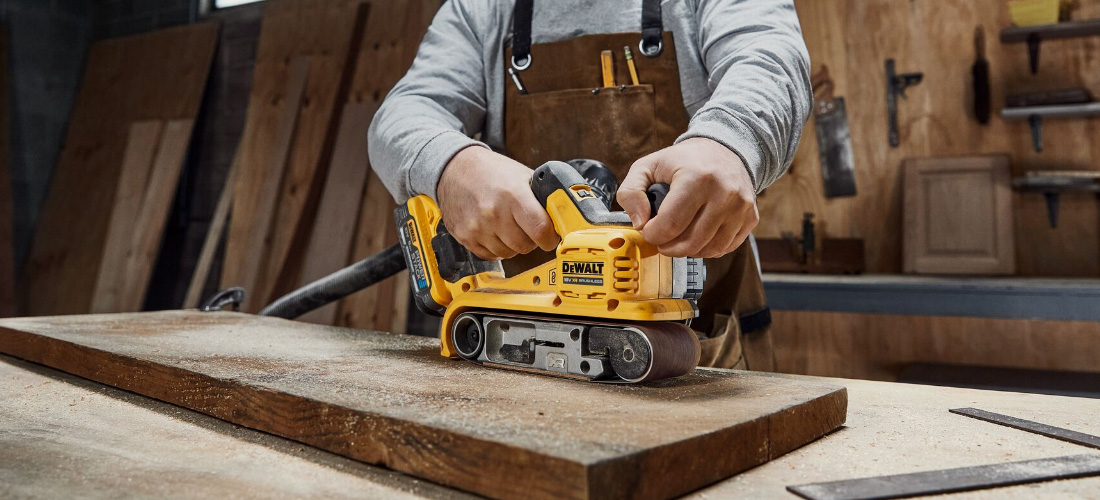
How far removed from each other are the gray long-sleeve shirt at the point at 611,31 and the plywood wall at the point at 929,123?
210 centimetres

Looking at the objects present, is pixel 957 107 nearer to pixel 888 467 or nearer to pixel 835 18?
pixel 835 18

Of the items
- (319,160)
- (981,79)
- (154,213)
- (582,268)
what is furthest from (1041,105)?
(154,213)

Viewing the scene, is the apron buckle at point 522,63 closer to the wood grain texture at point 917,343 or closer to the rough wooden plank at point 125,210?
the wood grain texture at point 917,343

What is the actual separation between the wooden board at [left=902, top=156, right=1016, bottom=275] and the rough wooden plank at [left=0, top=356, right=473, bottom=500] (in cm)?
288

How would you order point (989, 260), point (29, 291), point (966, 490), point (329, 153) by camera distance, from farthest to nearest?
point (29, 291), point (329, 153), point (989, 260), point (966, 490)

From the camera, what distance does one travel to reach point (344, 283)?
1829 millimetres

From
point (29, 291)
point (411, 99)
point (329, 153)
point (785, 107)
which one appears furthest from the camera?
point (29, 291)

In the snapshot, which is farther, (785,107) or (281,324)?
(281,324)

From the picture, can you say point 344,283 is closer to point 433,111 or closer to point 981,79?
point 433,111

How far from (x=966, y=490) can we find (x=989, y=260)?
8.78 feet

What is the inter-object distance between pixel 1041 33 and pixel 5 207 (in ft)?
17.8

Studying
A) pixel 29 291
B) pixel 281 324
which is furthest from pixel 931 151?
pixel 29 291

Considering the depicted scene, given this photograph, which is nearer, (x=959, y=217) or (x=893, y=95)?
(x=959, y=217)

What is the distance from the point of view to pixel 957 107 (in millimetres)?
3234
